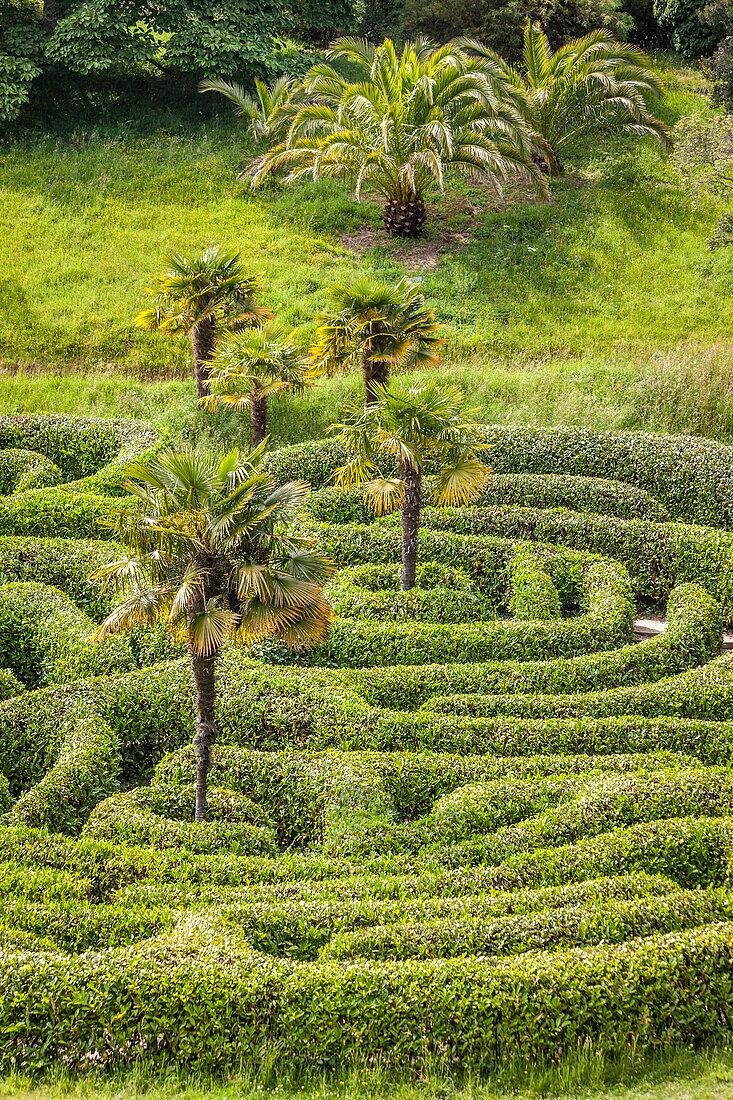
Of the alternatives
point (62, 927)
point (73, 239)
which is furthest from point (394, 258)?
point (62, 927)

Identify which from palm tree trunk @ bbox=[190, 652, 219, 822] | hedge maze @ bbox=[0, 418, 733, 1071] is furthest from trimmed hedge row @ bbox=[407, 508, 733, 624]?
palm tree trunk @ bbox=[190, 652, 219, 822]

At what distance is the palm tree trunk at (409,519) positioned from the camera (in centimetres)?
1120

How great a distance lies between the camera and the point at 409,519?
1134cm

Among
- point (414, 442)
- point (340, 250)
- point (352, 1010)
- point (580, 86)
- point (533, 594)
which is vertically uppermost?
point (580, 86)

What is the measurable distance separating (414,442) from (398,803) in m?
4.54

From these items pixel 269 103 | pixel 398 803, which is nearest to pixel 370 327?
pixel 398 803

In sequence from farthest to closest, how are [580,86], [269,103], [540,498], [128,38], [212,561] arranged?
1. [128,38]
2. [269,103]
3. [580,86]
4. [540,498]
5. [212,561]

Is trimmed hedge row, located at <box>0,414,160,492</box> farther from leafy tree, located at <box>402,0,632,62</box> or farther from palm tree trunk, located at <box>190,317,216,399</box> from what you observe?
leafy tree, located at <box>402,0,632,62</box>

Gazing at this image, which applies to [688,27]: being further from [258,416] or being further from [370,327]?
[258,416]

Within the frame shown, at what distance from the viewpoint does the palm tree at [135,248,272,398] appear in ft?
48.2

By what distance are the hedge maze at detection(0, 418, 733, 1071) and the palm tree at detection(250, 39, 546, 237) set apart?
10945 millimetres

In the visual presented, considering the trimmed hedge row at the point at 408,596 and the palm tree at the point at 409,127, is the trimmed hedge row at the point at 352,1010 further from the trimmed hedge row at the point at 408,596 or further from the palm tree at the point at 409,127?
the palm tree at the point at 409,127

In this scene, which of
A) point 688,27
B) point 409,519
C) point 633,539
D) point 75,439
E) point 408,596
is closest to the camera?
point 408,596

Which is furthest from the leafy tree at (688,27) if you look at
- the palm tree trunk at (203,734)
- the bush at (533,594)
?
the palm tree trunk at (203,734)
